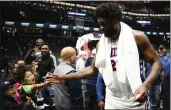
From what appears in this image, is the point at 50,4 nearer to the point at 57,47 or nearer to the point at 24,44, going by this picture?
the point at 57,47

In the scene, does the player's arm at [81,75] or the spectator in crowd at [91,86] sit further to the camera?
the spectator in crowd at [91,86]

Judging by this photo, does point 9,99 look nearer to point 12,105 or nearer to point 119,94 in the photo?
point 12,105

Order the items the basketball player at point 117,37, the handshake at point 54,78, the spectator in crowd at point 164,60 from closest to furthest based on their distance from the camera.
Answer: the basketball player at point 117,37, the handshake at point 54,78, the spectator in crowd at point 164,60

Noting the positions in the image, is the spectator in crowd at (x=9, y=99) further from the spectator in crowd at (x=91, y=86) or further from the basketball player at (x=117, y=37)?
the basketball player at (x=117, y=37)

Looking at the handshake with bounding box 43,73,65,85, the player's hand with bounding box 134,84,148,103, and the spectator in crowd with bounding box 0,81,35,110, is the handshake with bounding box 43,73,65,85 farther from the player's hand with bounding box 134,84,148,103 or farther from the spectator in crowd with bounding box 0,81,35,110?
the spectator in crowd with bounding box 0,81,35,110

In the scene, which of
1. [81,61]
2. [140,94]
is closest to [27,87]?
[140,94]

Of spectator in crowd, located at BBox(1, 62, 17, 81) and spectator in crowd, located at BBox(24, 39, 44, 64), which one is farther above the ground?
spectator in crowd, located at BBox(1, 62, 17, 81)

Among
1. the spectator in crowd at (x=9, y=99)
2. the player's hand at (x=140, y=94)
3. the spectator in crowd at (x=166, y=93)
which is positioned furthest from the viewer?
the spectator in crowd at (x=166, y=93)

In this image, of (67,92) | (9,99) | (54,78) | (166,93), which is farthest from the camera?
(166,93)

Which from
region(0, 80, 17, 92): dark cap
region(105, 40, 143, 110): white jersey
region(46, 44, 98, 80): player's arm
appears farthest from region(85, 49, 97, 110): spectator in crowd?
region(105, 40, 143, 110): white jersey

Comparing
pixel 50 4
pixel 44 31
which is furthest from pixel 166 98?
pixel 50 4

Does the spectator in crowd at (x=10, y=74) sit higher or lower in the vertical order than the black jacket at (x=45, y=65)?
higher

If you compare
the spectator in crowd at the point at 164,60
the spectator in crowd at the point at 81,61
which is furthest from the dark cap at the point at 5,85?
the spectator in crowd at the point at 164,60

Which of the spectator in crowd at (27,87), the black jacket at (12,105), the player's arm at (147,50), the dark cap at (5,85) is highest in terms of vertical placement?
the player's arm at (147,50)
